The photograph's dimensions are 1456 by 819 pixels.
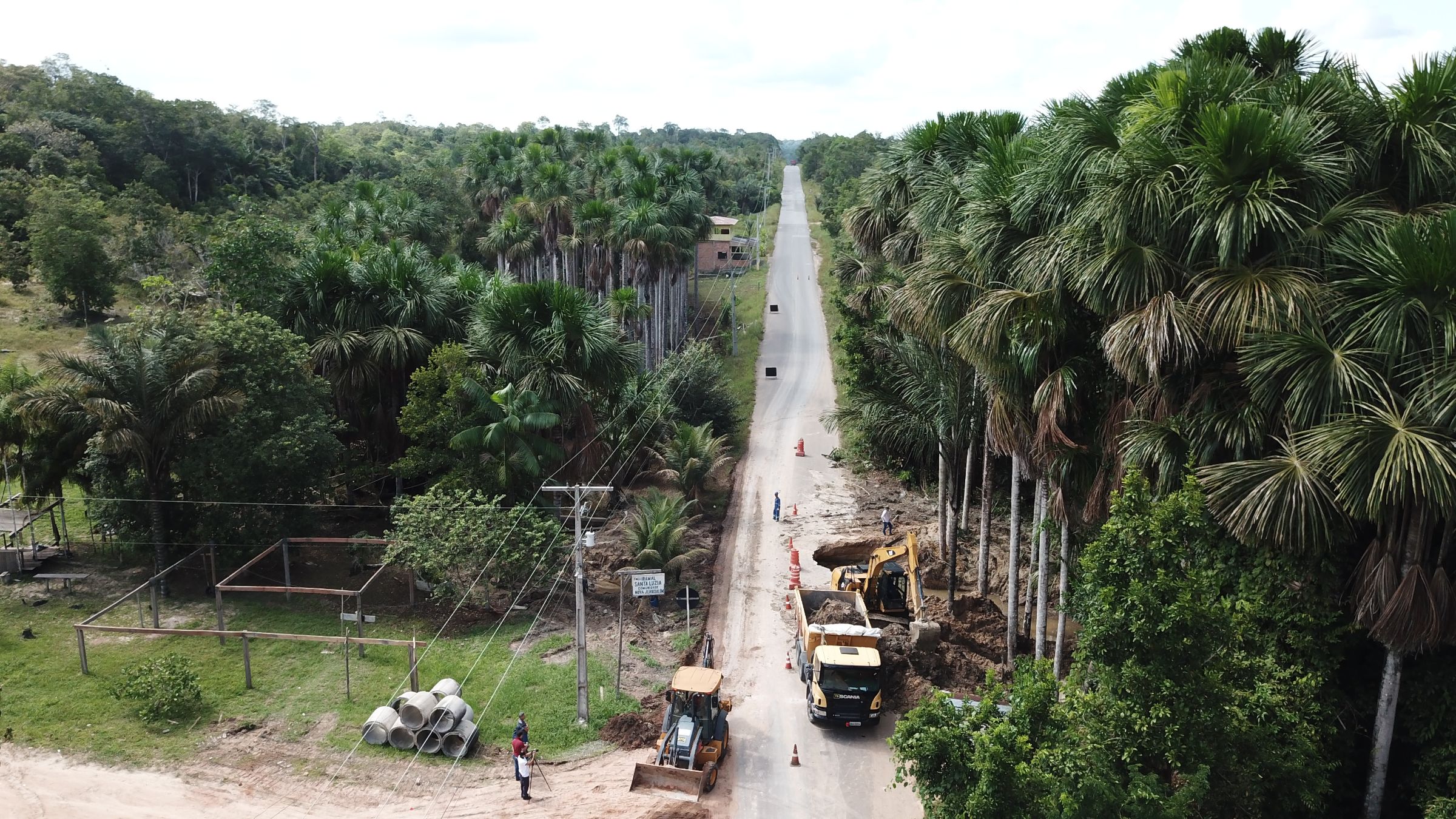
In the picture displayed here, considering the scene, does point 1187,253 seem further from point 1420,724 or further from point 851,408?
point 851,408

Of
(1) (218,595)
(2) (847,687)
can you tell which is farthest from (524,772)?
(1) (218,595)

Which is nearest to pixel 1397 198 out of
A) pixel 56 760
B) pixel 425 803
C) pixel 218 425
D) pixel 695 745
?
pixel 695 745

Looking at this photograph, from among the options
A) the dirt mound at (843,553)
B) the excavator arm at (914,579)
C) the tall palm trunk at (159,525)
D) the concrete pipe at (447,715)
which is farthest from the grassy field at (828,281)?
the tall palm trunk at (159,525)

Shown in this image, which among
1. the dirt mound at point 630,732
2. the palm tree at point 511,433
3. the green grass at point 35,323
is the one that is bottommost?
the dirt mound at point 630,732

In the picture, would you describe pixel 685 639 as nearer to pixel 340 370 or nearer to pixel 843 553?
pixel 843 553

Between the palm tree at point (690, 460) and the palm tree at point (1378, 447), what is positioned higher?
the palm tree at point (1378, 447)

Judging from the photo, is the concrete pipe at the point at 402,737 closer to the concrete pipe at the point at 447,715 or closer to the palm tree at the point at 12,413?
the concrete pipe at the point at 447,715
